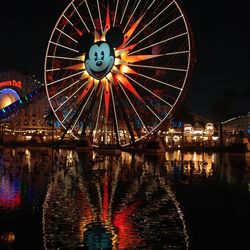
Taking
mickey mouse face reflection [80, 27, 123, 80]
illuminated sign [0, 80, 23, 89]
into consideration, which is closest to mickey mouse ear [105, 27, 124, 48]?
mickey mouse face reflection [80, 27, 123, 80]

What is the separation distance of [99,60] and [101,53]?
2.33ft

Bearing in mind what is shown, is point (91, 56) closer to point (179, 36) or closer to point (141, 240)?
point (179, 36)

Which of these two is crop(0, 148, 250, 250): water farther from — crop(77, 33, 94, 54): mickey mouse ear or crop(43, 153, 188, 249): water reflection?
crop(77, 33, 94, 54): mickey mouse ear

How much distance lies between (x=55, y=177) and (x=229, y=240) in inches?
590

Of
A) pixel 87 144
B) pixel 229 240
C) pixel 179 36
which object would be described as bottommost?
pixel 229 240

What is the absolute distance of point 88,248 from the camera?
1112 centimetres

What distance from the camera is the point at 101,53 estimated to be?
47.2m

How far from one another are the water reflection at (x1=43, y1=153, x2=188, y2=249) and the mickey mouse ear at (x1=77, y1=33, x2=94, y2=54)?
26479mm

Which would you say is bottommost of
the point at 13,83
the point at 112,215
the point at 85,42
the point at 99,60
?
the point at 112,215

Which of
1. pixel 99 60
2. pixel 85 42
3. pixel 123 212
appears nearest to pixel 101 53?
pixel 99 60

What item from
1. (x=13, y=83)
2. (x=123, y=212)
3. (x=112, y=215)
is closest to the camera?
(x=112, y=215)

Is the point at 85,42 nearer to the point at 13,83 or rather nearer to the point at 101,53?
the point at 101,53

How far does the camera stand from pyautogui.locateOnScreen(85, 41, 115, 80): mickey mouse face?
46312 mm

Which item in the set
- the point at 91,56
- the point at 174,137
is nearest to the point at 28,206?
the point at 91,56
